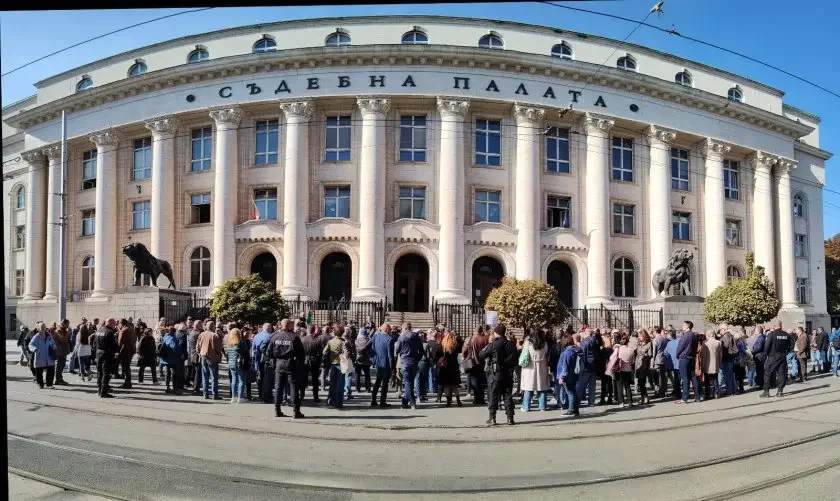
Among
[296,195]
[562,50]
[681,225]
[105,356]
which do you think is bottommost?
[105,356]

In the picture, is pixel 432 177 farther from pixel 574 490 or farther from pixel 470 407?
pixel 574 490

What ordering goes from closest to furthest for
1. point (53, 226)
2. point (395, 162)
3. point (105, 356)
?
point (105, 356) → point (395, 162) → point (53, 226)

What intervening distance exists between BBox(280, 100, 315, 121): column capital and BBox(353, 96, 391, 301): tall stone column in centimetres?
268

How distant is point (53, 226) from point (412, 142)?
78.6 ft

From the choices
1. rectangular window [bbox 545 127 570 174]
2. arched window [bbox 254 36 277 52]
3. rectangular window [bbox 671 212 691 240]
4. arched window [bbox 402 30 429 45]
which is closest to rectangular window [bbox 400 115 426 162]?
arched window [bbox 402 30 429 45]

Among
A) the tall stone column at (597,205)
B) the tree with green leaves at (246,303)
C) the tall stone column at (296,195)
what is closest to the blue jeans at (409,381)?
the tree with green leaves at (246,303)

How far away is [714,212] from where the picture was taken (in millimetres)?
40375

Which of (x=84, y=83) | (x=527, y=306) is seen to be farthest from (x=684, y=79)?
(x=84, y=83)

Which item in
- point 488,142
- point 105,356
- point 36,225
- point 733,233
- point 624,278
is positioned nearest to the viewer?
point 105,356

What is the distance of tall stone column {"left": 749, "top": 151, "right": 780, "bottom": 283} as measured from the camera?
42.2m

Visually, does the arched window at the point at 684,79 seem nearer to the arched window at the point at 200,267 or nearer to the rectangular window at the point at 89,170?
the arched window at the point at 200,267

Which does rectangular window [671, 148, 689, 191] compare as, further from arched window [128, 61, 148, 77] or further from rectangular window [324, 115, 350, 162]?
arched window [128, 61, 148, 77]

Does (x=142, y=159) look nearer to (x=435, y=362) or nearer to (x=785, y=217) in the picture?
(x=435, y=362)

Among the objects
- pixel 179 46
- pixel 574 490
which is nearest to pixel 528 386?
pixel 574 490
